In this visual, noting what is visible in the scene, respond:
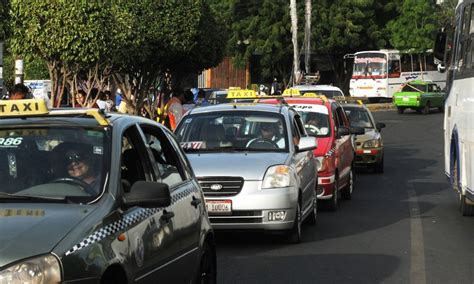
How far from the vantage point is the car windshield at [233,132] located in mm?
12008

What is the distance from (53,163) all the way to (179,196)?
1206 mm

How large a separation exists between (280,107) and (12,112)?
23.4ft

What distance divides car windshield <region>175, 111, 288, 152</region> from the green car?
39.2 metres

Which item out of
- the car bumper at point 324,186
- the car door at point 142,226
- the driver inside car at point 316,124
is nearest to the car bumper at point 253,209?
the car bumper at point 324,186

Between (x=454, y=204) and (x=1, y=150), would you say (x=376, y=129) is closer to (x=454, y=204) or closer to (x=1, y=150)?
(x=454, y=204)

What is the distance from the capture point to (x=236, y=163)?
11180mm

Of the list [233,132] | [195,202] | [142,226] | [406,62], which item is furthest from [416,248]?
[406,62]

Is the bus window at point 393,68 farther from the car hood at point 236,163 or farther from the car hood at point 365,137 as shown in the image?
the car hood at point 236,163

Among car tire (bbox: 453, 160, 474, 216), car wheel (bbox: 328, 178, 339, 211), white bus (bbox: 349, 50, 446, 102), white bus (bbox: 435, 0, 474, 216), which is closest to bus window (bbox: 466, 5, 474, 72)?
white bus (bbox: 435, 0, 474, 216)

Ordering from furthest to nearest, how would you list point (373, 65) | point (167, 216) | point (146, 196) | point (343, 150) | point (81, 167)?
point (373, 65)
point (343, 150)
point (167, 216)
point (81, 167)
point (146, 196)

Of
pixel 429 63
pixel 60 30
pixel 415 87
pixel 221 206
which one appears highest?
pixel 60 30

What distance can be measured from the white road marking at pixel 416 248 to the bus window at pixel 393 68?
4400 cm

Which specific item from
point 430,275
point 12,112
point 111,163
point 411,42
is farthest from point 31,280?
point 411,42

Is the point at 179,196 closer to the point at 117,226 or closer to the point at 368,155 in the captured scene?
the point at 117,226
